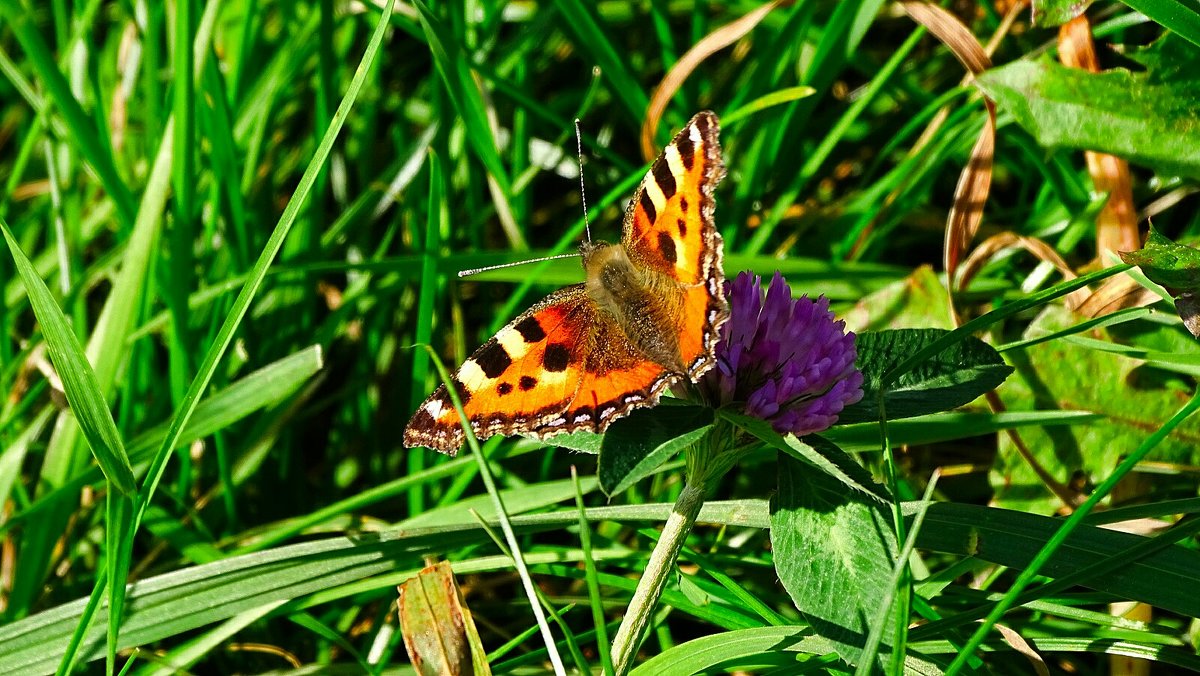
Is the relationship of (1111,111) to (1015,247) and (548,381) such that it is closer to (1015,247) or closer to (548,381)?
(1015,247)

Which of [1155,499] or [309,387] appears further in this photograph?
[309,387]

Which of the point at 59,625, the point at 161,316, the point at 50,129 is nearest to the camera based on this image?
the point at 59,625

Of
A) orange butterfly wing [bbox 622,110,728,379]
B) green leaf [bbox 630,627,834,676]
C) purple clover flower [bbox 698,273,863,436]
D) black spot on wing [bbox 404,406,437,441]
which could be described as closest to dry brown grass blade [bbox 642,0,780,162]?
orange butterfly wing [bbox 622,110,728,379]

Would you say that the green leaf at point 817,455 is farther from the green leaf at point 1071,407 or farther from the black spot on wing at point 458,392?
the green leaf at point 1071,407

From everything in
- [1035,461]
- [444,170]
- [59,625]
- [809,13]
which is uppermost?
[809,13]

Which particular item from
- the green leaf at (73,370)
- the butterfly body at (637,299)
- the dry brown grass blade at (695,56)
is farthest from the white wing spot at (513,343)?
the dry brown grass blade at (695,56)

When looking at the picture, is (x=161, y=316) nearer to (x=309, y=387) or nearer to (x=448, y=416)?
(x=309, y=387)

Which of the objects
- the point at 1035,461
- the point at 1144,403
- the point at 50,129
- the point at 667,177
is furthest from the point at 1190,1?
the point at 50,129
